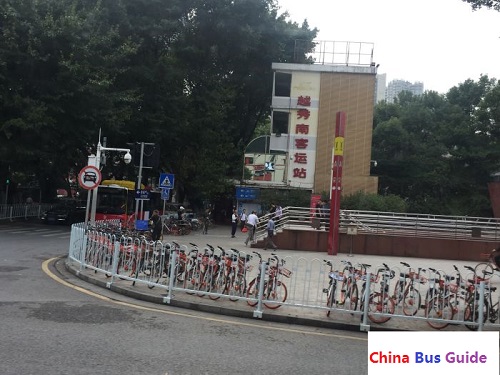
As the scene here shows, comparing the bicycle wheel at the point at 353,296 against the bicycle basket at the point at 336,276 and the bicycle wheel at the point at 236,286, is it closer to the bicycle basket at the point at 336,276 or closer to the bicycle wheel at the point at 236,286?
the bicycle basket at the point at 336,276

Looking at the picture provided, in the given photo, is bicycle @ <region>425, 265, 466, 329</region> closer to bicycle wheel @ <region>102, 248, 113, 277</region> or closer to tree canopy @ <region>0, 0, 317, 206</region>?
bicycle wheel @ <region>102, 248, 113, 277</region>

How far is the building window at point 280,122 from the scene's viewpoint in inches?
1330

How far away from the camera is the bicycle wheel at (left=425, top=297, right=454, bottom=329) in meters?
7.66

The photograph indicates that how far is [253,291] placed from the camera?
8555 mm

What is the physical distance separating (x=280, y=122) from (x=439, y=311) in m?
27.1

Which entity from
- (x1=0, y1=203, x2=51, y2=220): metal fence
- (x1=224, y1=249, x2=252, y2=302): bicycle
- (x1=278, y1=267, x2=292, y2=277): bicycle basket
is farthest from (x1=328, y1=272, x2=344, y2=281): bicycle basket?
(x1=0, y1=203, x2=51, y2=220): metal fence

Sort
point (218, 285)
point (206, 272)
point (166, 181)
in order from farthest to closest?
point (166, 181) → point (206, 272) → point (218, 285)

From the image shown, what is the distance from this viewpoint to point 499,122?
116 feet

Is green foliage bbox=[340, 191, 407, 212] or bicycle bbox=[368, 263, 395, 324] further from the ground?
green foliage bbox=[340, 191, 407, 212]

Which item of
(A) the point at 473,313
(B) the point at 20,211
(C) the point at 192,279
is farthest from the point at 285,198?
(A) the point at 473,313

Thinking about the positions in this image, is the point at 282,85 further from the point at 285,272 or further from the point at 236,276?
the point at 285,272

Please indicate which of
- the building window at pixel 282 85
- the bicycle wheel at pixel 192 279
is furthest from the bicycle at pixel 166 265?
A: the building window at pixel 282 85

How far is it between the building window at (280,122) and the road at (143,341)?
25.6 metres

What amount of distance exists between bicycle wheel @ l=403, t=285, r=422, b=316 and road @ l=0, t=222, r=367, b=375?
1.07 metres
